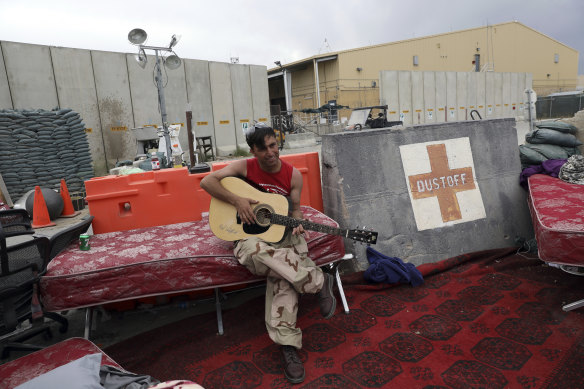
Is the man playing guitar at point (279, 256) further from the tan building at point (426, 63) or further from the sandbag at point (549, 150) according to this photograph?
the tan building at point (426, 63)

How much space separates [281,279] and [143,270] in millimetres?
1063

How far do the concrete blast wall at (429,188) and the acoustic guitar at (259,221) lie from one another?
1079mm

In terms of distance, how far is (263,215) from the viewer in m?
3.05

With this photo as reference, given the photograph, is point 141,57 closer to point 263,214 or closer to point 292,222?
point 263,214

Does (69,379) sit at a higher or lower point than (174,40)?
lower

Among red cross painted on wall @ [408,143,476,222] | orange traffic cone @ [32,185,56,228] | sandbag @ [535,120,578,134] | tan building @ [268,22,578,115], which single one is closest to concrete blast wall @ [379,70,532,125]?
tan building @ [268,22,578,115]

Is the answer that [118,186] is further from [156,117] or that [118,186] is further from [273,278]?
[156,117]

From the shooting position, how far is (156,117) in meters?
18.0

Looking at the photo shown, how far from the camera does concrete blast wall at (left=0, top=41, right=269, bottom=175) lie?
14.4 metres

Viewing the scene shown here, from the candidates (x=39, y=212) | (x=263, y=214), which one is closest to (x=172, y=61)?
(x=39, y=212)

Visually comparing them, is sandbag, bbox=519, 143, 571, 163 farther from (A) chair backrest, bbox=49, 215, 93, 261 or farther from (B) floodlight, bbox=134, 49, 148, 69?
(B) floodlight, bbox=134, 49, 148, 69

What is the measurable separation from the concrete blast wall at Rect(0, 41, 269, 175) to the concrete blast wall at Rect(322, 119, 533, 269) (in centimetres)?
1071

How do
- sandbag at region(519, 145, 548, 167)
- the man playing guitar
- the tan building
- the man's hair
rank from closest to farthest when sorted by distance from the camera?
the man playing guitar → the man's hair → sandbag at region(519, 145, 548, 167) → the tan building

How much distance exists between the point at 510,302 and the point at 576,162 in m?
2.37
